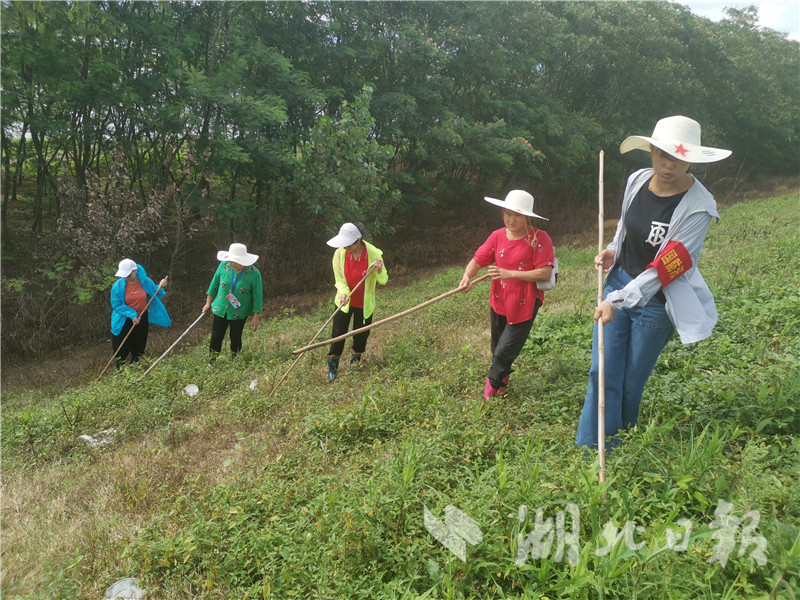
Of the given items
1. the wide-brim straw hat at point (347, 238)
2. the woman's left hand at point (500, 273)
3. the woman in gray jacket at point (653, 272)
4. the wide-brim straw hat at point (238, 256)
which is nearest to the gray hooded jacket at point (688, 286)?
the woman in gray jacket at point (653, 272)

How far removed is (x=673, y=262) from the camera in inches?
121

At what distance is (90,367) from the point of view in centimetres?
922

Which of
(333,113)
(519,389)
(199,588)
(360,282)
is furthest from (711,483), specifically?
(333,113)

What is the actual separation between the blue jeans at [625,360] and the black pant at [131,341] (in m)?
6.49

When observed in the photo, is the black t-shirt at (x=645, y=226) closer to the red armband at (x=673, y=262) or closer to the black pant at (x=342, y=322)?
the red armband at (x=673, y=262)

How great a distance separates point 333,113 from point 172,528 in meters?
14.7

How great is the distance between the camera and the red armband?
10.1ft

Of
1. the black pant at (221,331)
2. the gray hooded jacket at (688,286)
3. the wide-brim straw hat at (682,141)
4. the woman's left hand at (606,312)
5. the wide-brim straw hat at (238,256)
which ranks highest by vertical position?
the wide-brim straw hat at (682,141)

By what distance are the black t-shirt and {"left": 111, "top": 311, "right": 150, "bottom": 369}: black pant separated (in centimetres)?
672

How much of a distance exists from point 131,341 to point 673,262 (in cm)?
723

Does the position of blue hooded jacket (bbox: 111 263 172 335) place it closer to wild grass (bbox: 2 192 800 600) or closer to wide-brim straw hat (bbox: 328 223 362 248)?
wild grass (bbox: 2 192 800 600)

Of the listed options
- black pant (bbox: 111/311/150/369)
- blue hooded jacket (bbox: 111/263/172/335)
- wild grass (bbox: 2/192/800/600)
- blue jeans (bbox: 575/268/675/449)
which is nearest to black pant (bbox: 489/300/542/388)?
wild grass (bbox: 2/192/800/600)

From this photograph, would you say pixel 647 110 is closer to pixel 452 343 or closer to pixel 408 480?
pixel 452 343

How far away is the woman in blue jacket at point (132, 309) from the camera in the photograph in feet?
23.5
